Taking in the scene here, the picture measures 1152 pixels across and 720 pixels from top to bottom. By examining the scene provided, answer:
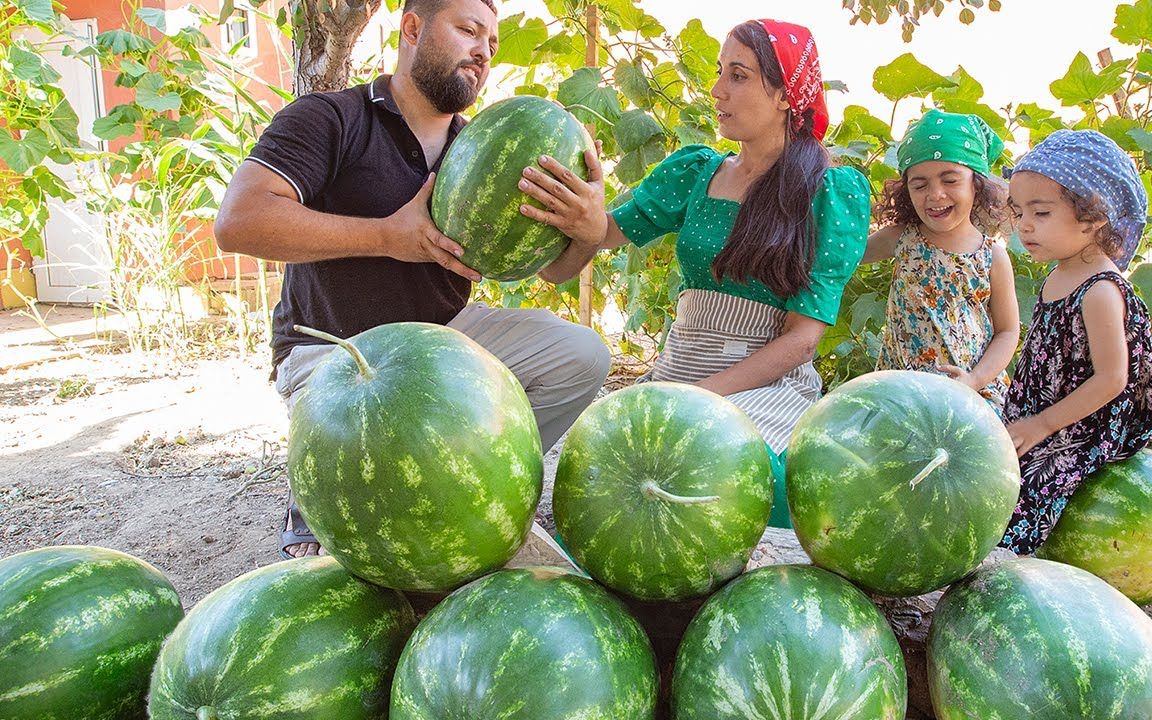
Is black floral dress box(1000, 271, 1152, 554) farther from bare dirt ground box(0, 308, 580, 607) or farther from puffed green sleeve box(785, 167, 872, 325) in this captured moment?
bare dirt ground box(0, 308, 580, 607)

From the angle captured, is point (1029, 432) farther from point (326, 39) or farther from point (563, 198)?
point (326, 39)

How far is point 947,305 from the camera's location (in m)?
2.98

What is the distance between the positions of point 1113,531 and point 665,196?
1776 millimetres

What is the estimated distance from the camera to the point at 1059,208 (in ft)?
7.75

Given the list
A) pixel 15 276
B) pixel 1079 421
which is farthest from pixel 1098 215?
pixel 15 276

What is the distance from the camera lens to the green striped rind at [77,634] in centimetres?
116

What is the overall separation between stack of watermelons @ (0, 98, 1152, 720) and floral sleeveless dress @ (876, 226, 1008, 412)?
187cm

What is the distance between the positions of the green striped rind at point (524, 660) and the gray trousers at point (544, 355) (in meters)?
1.61

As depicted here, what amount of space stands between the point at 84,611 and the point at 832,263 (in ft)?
7.17

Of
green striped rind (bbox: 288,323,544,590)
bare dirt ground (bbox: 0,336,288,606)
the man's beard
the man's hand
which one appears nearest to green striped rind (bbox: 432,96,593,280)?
the man's hand

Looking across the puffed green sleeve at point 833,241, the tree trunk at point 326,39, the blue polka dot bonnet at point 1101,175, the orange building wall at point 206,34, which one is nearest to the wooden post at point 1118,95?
the blue polka dot bonnet at point 1101,175

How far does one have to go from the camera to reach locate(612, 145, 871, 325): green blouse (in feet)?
8.30

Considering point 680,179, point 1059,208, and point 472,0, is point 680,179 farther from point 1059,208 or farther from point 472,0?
point 1059,208

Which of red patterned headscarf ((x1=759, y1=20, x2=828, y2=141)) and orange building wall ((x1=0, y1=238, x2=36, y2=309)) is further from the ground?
red patterned headscarf ((x1=759, y1=20, x2=828, y2=141))
